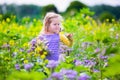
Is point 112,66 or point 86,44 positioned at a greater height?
point 112,66

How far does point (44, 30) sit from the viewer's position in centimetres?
315

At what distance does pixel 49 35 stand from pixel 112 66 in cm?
227

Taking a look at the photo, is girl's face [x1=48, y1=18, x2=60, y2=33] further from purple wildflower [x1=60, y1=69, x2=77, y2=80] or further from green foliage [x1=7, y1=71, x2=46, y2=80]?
green foliage [x1=7, y1=71, x2=46, y2=80]

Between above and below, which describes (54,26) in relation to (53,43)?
above

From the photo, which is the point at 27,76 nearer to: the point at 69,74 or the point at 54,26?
the point at 69,74

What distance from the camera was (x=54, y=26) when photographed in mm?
3061

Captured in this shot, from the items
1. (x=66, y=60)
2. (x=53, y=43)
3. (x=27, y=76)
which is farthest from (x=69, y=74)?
(x=53, y=43)

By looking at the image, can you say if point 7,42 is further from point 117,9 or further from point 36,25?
point 117,9

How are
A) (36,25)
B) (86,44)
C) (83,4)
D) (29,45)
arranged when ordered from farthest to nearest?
(83,4) → (36,25) → (86,44) → (29,45)

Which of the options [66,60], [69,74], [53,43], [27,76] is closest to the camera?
[27,76]

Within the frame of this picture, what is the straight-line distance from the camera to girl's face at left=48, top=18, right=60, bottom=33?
3.06m

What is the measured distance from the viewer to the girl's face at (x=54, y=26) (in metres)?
3.06

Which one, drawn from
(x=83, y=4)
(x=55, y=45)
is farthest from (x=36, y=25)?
(x=83, y=4)

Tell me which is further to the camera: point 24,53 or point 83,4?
point 83,4
